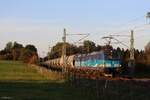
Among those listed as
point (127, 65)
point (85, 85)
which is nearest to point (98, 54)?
point (127, 65)

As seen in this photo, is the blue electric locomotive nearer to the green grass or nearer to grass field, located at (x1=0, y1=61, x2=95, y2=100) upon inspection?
grass field, located at (x1=0, y1=61, x2=95, y2=100)

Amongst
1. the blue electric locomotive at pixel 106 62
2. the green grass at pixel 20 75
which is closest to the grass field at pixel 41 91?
the green grass at pixel 20 75

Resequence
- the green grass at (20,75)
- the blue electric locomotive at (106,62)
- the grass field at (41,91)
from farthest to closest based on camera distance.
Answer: the green grass at (20,75) → the blue electric locomotive at (106,62) → the grass field at (41,91)

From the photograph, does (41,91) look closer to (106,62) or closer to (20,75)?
(106,62)

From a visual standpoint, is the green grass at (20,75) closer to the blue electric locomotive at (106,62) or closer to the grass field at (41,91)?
the grass field at (41,91)

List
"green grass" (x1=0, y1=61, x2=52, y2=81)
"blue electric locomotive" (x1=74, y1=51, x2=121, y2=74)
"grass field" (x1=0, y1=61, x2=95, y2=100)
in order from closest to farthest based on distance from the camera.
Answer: "grass field" (x1=0, y1=61, x2=95, y2=100) < "blue electric locomotive" (x1=74, y1=51, x2=121, y2=74) < "green grass" (x1=0, y1=61, x2=52, y2=81)

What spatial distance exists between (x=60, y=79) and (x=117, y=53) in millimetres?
9029

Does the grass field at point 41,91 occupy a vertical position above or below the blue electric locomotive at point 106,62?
below

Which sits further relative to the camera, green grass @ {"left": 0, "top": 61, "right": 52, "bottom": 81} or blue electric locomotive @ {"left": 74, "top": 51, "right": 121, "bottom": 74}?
green grass @ {"left": 0, "top": 61, "right": 52, "bottom": 81}

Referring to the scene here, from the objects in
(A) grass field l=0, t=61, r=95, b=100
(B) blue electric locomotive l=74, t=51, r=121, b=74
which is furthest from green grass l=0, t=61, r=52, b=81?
(B) blue electric locomotive l=74, t=51, r=121, b=74

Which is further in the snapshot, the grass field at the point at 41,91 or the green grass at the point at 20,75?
the green grass at the point at 20,75

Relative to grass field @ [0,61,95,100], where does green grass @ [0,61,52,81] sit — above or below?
above

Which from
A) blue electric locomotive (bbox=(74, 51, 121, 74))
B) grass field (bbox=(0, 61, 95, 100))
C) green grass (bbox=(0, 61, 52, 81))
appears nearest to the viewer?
grass field (bbox=(0, 61, 95, 100))

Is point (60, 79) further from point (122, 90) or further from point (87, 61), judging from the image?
point (122, 90)
